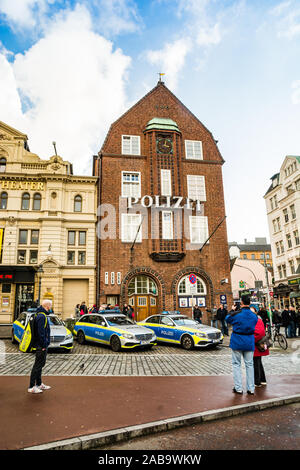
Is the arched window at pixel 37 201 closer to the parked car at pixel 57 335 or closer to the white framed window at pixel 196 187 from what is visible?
the white framed window at pixel 196 187

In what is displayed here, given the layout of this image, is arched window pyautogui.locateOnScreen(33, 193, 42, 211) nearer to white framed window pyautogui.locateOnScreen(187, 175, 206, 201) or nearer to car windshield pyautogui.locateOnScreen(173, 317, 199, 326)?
white framed window pyautogui.locateOnScreen(187, 175, 206, 201)

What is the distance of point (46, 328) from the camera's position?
7215mm

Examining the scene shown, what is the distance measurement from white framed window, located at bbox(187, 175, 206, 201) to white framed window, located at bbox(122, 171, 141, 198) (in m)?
4.47

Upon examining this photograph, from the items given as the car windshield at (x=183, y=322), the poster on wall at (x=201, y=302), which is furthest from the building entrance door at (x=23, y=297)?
the car windshield at (x=183, y=322)

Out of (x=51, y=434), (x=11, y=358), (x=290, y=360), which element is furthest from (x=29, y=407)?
(x=290, y=360)

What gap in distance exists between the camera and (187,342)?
14.1 metres

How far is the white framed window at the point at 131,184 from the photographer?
27.0m

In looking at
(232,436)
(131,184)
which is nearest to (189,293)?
(131,184)

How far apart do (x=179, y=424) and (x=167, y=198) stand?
2247 cm

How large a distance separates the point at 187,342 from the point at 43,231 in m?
15.9

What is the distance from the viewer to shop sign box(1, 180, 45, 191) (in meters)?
26.2

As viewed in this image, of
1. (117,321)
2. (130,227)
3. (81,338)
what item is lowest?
(81,338)

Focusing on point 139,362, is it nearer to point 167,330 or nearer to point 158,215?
point 167,330
